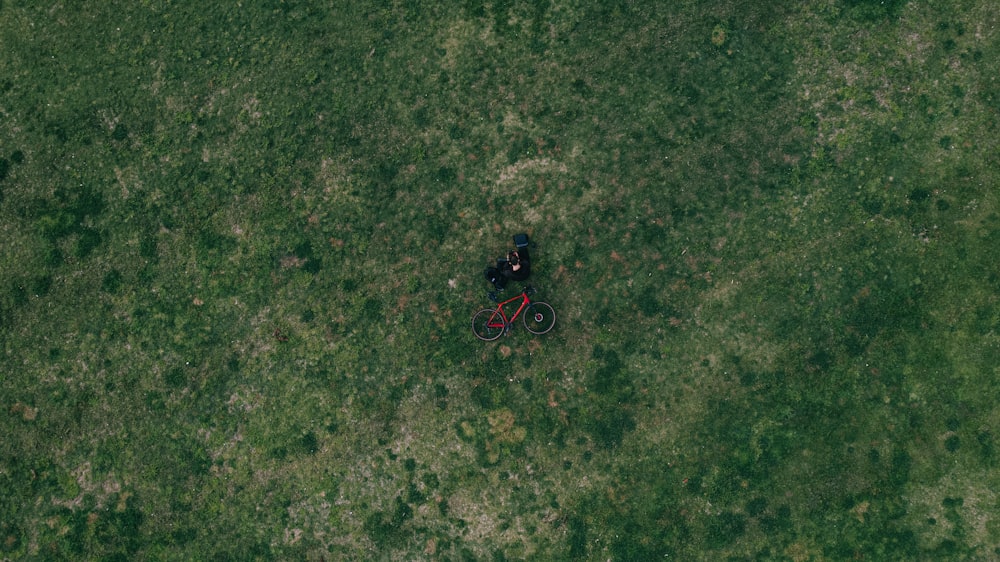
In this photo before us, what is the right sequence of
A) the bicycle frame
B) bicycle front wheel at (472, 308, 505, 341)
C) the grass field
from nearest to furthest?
the grass field → the bicycle frame → bicycle front wheel at (472, 308, 505, 341)

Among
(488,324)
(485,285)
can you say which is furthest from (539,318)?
(485,285)

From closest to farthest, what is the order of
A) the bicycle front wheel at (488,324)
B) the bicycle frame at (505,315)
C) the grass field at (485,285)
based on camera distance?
the grass field at (485,285), the bicycle frame at (505,315), the bicycle front wheel at (488,324)

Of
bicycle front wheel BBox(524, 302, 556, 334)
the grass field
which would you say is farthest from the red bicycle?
Answer: the grass field

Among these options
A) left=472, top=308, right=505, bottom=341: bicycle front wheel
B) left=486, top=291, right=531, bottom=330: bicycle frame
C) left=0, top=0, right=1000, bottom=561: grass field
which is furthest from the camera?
left=472, top=308, right=505, bottom=341: bicycle front wheel

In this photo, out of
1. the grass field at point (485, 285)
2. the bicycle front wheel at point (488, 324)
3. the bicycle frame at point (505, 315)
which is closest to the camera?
the grass field at point (485, 285)

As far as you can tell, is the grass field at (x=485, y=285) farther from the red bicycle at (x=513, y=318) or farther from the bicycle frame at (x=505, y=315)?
the bicycle frame at (x=505, y=315)

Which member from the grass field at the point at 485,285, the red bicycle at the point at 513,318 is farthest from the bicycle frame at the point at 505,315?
the grass field at the point at 485,285

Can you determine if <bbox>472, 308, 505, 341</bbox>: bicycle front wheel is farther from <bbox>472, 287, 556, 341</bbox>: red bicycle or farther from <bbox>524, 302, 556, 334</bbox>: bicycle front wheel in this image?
<bbox>524, 302, 556, 334</bbox>: bicycle front wheel
